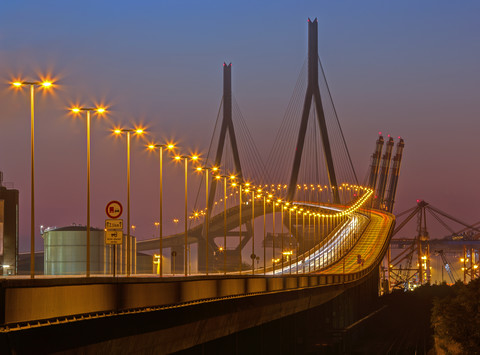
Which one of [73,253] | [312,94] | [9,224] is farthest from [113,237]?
[312,94]

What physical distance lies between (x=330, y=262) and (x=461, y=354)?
8695 cm

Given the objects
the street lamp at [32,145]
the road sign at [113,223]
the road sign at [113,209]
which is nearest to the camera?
the street lamp at [32,145]

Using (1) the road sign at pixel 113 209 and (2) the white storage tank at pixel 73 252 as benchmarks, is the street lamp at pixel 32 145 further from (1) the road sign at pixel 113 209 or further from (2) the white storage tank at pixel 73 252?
(2) the white storage tank at pixel 73 252

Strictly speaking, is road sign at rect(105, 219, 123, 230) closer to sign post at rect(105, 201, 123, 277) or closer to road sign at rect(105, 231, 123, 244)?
sign post at rect(105, 201, 123, 277)

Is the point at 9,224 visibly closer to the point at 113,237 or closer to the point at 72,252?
the point at 72,252

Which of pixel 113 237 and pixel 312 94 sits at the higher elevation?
pixel 312 94

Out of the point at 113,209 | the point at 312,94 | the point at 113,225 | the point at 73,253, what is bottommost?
the point at 73,253

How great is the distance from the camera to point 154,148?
185ft

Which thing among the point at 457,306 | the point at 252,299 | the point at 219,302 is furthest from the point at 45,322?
the point at 457,306

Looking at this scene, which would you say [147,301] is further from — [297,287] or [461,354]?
[297,287]

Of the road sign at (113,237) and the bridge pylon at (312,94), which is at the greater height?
the bridge pylon at (312,94)

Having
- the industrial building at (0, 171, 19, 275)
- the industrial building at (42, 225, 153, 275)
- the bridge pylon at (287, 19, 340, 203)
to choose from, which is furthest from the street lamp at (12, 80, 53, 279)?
the bridge pylon at (287, 19, 340, 203)

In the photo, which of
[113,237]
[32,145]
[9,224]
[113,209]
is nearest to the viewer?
[32,145]

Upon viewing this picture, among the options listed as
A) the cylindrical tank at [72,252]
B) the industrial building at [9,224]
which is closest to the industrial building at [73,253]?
the cylindrical tank at [72,252]
